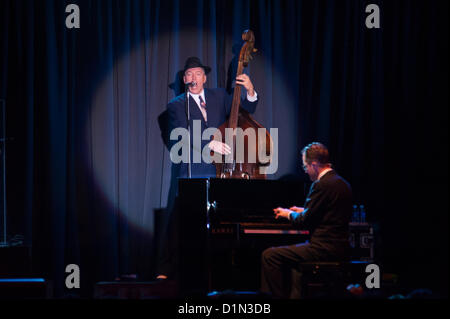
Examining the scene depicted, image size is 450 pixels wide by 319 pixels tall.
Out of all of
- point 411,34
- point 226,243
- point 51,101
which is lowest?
point 226,243

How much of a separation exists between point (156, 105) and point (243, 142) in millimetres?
1139

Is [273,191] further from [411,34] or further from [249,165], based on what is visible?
[411,34]

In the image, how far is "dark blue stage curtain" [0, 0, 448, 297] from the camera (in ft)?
16.1

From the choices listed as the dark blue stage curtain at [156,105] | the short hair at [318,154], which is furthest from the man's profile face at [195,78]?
the short hair at [318,154]

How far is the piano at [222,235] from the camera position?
3.93 meters

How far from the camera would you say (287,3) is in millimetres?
5355

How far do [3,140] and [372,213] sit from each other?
415 centimetres

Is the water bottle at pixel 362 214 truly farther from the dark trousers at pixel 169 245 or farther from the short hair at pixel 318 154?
the dark trousers at pixel 169 245

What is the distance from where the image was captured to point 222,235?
154 inches

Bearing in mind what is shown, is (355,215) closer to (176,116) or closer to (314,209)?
(314,209)

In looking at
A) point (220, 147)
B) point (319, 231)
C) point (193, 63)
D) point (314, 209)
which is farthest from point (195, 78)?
point (319, 231)

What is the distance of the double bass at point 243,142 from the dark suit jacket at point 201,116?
241 millimetres

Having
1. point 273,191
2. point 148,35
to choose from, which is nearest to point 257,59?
point 148,35

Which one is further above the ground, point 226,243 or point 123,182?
point 123,182
